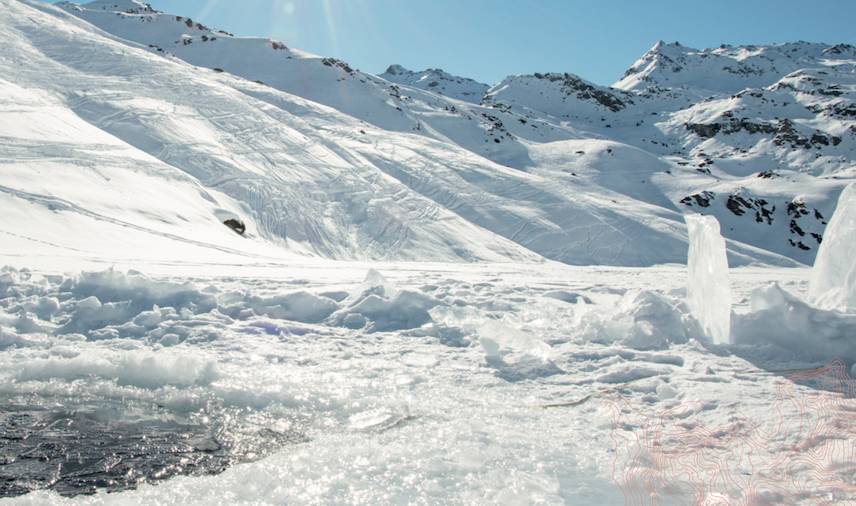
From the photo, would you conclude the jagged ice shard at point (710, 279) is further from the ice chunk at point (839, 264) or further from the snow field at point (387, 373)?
the ice chunk at point (839, 264)

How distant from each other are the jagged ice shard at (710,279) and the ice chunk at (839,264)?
1.44 meters

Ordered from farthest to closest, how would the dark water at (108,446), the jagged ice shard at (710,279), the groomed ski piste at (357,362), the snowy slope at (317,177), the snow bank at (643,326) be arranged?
the snowy slope at (317,177) < the snow bank at (643,326) < the jagged ice shard at (710,279) < the groomed ski piste at (357,362) < the dark water at (108,446)

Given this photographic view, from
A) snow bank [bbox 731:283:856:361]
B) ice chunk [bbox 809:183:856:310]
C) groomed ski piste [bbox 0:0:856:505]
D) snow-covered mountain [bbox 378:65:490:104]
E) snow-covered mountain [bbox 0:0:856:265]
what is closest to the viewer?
groomed ski piste [bbox 0:0:856:505]

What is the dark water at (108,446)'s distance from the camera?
312 cm

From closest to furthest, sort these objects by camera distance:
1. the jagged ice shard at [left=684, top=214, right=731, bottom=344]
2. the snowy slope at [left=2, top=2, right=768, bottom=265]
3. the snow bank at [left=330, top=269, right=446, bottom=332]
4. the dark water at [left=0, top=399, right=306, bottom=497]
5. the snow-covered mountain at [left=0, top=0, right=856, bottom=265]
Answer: the dark water at [left=0, top=399, right=306, bottom=497] → the jagged ice shard at [left=684, top=214, right=731, bottom=344] → the snow bank at [left=330, top=269, right=446, bottom=332] → the snowy slope at [left=2, top=2, right=768, bottom=265] → the snow-covered mountain at [left=0, top=0, right=856, bottom=265]

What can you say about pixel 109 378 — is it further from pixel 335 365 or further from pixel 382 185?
pixel 382 185

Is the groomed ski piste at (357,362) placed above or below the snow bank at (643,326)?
below

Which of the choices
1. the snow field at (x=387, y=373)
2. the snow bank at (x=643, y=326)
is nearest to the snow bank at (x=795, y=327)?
the snow field at (x=387, y=373)

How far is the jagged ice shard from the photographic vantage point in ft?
17.2

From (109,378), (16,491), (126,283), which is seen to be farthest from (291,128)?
(16,491)

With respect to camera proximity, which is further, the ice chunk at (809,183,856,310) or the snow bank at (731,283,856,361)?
the ice chunk at (809,183,856,310)

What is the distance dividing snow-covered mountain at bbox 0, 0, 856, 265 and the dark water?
9.11 metres

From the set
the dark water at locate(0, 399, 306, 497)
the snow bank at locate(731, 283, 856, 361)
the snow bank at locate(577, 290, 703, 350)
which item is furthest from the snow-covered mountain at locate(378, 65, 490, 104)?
the dark water at locate(0, 399, 306, 497)

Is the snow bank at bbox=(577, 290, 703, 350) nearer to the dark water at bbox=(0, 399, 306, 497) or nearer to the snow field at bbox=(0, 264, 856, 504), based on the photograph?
the snow field at bbox=(0, 264, 856, 504)
